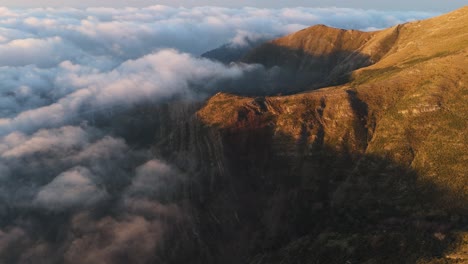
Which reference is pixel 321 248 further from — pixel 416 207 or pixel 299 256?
pixel 416 207

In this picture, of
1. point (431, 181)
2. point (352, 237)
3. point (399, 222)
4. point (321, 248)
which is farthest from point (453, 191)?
point (321, 248)

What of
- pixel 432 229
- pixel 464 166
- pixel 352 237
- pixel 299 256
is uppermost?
pixel 464 166

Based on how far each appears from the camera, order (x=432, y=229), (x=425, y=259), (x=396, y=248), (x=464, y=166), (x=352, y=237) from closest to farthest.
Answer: (x=425, y=259) < (x=396, y=248) < (x=432, y=229) < (x=352, y=237) < (x=464, y=166)

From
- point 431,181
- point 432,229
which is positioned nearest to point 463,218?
point 432,229

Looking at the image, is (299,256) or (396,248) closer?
(396,248)

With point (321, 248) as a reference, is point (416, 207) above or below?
above

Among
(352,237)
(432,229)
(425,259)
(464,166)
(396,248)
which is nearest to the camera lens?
(425,259)

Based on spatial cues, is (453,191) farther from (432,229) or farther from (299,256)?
(299,256)

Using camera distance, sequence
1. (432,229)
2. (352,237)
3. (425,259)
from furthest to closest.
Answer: (352,237) < (432,229) < (425,259)

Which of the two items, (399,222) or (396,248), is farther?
(399,222)
